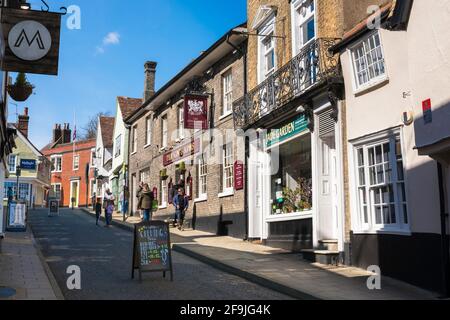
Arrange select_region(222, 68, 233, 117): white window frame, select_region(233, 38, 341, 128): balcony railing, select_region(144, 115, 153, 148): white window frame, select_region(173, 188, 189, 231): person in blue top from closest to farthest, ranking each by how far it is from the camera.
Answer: select_region(233, 38, 341, 128): balcony railing < select_region(222, 68, 233, 117): white window frame < select_region(173, 188, 189, 231): person in blue top < select_region(144, 115, 153, 148): white window frame

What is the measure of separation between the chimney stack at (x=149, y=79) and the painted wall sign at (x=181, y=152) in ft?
23.5

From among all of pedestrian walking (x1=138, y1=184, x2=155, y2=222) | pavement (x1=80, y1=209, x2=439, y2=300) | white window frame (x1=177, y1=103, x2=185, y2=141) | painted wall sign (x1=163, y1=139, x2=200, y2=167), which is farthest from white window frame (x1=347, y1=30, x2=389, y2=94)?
white window frame (x1=177, y1=103, x2=185, y2=141)

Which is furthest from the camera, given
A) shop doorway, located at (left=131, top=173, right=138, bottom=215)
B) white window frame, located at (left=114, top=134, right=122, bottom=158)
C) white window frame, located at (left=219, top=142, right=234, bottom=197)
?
white window frame, located at (left=114, top=134, right=122, bottom=158)

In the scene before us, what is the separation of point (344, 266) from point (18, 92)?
7869 mm

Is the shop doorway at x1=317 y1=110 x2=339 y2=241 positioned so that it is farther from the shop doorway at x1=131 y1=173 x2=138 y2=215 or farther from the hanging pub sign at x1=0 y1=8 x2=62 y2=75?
the shop doorway at x1=131 y1=173 x2=138 y2=215

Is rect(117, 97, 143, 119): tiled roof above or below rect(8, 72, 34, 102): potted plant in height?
above

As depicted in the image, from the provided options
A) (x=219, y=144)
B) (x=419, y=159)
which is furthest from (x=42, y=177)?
(x=419, y=159)

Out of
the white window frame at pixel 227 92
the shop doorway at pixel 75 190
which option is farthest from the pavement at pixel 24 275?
the shop doorway at pixel 75 190

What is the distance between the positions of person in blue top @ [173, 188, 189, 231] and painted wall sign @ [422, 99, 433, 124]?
12.7 metres

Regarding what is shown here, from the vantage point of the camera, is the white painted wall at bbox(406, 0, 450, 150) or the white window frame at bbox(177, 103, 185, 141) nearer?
the white painted wall at bbox(406, 0, 450, 150)

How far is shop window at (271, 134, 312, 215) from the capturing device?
13516 millimetres

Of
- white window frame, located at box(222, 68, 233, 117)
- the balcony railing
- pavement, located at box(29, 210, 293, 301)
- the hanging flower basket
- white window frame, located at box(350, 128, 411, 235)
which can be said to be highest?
white window frame, located at box(222, 68, 233, 117)

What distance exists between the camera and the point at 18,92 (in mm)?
10953

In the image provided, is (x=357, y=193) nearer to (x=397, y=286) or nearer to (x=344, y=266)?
(x=344, y=266)
